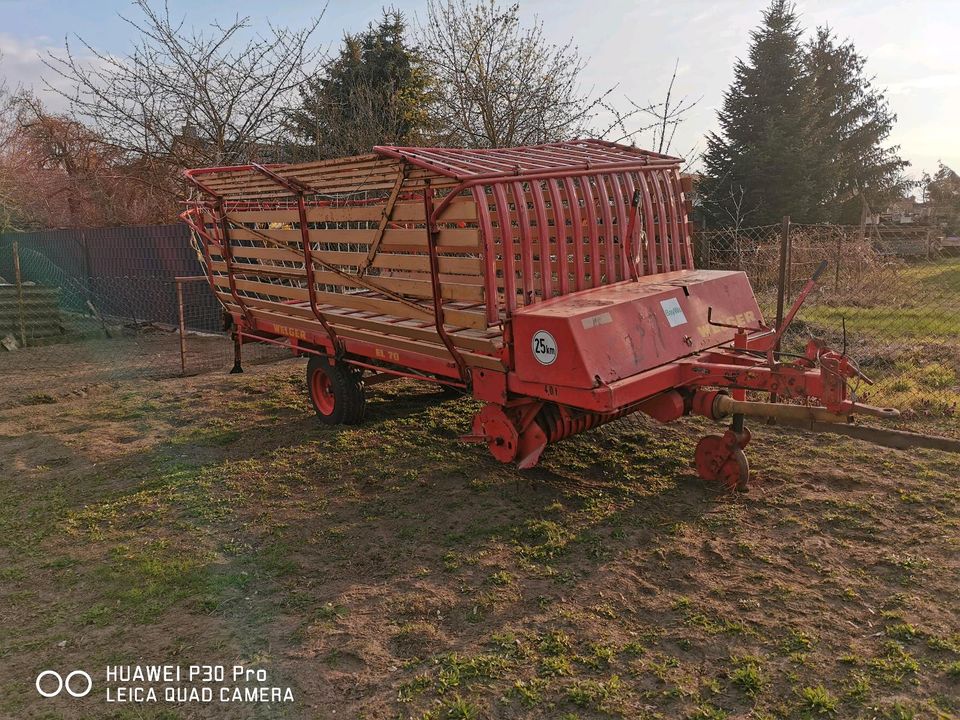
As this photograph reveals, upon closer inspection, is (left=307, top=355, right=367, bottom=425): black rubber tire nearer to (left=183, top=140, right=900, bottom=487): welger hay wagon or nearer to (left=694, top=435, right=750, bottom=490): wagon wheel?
(left=183, top=140, right=900, bottom=487): welger hay wagon

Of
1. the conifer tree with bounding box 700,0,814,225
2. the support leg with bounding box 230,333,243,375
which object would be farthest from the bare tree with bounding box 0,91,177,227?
the conifer tree with bounding box 700,0,814,225

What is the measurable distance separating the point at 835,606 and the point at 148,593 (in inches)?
141

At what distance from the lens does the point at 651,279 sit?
5.25 meters

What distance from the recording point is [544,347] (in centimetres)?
415

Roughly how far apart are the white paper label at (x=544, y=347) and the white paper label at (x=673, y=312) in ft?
3.08

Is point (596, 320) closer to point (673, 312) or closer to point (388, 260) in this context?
point (673, 312)

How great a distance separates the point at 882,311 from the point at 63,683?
1130 centimetres

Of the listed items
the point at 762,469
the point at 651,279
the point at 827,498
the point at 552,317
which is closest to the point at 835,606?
the point at 827,498

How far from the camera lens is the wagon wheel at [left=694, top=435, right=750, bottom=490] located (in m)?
4.60

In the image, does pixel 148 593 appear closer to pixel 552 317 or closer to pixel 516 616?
pixel 516 616

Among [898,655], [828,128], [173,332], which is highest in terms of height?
[828,128]

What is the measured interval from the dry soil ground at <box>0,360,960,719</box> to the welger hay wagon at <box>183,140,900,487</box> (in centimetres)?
60

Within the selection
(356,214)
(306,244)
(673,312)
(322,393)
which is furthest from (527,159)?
(322,393)

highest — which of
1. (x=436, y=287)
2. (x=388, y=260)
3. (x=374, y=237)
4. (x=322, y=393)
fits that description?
(x=374, y=237)
